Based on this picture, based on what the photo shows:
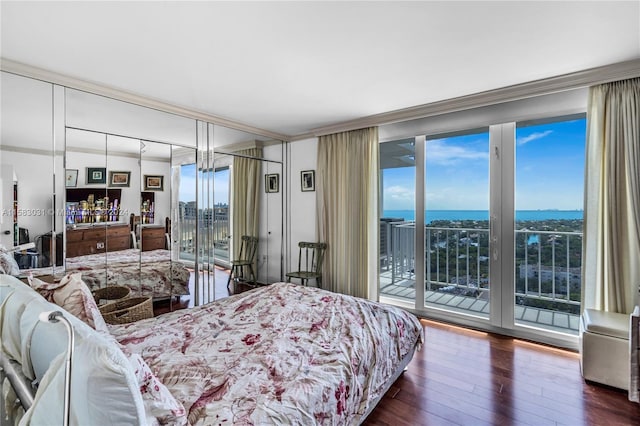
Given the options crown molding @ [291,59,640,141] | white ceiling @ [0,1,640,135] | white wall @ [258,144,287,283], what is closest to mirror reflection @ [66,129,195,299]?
white ceiling @ [0,1,640,135]

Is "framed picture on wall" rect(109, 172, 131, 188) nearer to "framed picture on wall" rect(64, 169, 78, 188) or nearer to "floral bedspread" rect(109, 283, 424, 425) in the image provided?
"framed picture on wall" rect(64, 169, 78, 188)

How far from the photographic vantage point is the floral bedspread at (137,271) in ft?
9.44

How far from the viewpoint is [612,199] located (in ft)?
8.28

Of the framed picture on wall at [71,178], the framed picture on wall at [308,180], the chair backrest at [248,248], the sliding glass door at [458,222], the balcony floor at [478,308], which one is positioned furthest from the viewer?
the framed picture on wall at [308,180]

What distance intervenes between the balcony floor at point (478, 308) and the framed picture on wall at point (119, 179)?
3648 mm

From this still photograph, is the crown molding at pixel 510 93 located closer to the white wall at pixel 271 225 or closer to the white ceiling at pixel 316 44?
the white ceiling at pixel 316 44

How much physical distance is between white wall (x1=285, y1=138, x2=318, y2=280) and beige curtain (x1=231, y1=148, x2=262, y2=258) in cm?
57

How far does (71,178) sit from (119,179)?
0.40 m

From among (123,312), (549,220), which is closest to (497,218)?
(549,220)

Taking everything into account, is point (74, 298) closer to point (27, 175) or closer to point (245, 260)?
point (27, 175)

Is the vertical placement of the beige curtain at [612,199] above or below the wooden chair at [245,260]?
above

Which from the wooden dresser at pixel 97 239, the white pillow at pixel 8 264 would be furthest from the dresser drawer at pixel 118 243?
the white pillow at pixel 8 264

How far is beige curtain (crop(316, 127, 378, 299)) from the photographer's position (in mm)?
4012

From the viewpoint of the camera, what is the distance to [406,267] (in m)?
4.74
